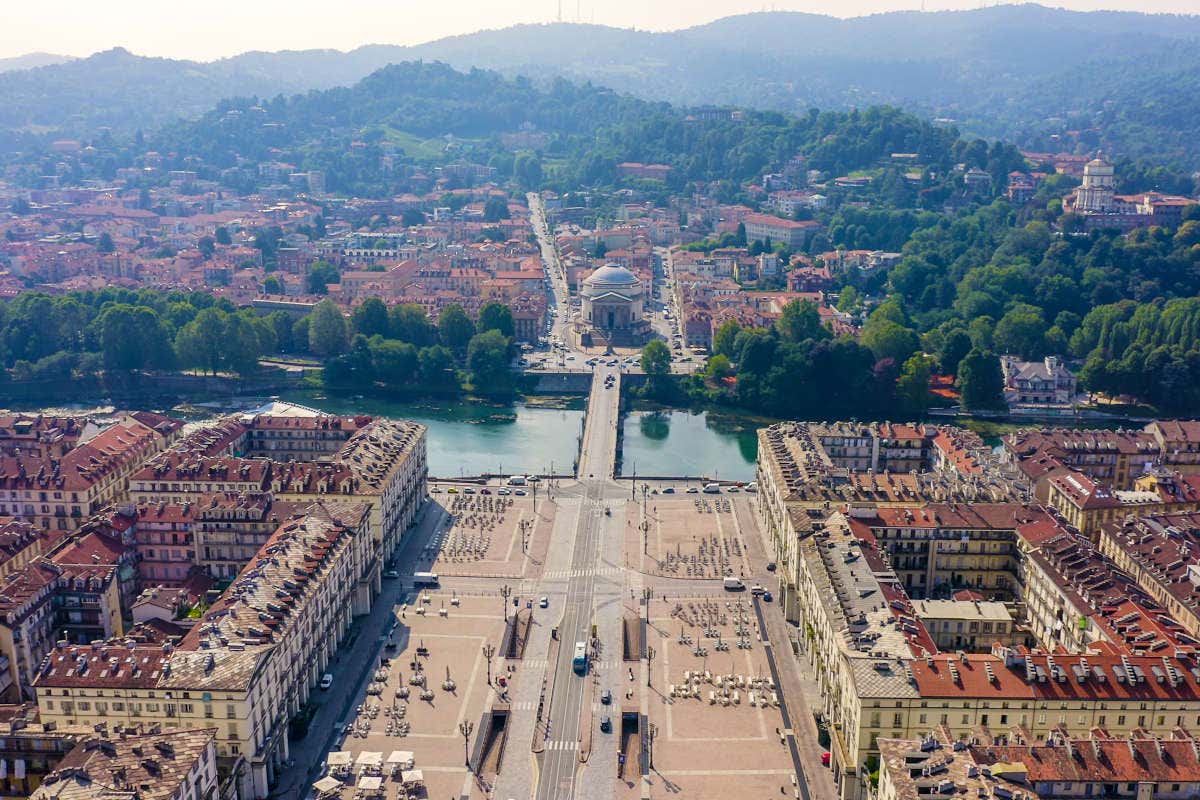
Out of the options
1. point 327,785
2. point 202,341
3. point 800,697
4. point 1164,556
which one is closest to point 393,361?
point 202,341

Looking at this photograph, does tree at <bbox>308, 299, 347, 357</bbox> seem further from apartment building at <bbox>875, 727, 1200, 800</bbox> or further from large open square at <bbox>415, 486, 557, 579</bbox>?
apartment building at <bbox>875, 727, 1200, 800</bbox>

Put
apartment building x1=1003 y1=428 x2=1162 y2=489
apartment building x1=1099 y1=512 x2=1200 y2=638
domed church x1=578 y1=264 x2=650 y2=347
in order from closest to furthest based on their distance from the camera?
apartment building x1=1099 y1=512 x2=1200 y2=638
apartment building x1=1003 y1=428 x2=1162 y2=489
domed church x1=578 y1=264 x2=650 y2=347

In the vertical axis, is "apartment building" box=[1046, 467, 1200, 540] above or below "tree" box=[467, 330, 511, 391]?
above

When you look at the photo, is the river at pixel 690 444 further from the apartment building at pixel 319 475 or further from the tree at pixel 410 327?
the tree at pixel 410 327

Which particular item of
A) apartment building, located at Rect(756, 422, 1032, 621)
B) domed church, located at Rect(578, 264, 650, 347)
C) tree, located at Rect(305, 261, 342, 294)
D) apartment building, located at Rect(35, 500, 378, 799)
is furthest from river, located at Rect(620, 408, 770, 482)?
tree, located at Rect(305, 261, 342, 294)

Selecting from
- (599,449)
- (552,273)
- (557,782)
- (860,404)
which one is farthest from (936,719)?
(552,273)

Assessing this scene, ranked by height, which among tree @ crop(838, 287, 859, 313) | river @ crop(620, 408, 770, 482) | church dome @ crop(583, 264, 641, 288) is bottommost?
river @ crop(620, 408, 770, 482)

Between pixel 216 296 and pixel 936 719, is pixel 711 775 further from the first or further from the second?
pixel 216 296
